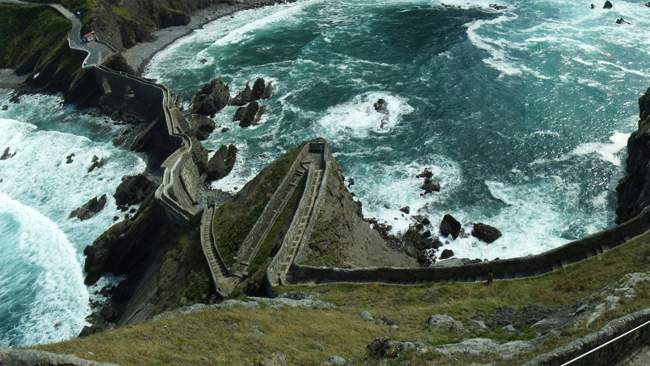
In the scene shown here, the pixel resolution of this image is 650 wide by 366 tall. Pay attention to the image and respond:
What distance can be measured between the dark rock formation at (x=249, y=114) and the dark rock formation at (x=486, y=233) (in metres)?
34.8

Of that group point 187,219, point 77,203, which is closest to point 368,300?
point 187,219

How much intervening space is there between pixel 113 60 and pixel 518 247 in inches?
2623

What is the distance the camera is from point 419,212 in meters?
50.3

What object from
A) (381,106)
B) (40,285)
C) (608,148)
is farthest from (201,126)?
(608,148)

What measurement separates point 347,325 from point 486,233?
2663 cm

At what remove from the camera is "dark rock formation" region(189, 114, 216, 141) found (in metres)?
66.2

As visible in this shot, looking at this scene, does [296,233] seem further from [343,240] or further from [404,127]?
[404,127]

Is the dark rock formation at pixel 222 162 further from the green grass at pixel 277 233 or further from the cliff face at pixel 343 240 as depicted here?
the green grass at pixel 277 233

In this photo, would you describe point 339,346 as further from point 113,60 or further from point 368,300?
point 113,60

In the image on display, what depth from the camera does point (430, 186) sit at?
53.3m

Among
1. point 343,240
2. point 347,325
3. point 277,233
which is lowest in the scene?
point 343,240

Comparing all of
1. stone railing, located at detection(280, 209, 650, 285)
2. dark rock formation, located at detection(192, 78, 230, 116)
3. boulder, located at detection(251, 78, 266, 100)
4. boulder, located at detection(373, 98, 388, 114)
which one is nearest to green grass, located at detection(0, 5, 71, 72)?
dark rock formation, located at detection(192, 78, 230, 116)

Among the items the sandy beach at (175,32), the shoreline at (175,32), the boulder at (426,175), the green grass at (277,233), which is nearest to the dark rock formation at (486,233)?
the boulder at (426,175)

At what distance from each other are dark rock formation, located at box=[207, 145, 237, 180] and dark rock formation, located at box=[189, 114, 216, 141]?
19.3ft
